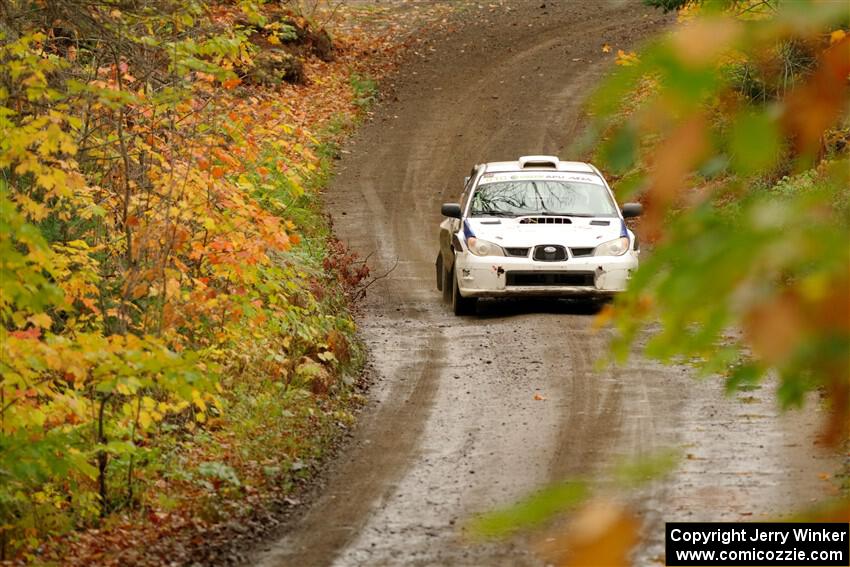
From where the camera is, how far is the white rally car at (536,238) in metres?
14.7

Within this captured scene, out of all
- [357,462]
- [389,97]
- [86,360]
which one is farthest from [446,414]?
[389,97]

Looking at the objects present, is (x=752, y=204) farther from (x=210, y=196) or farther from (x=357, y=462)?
(x=210, y=196)

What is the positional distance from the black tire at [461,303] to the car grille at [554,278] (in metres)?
0.84

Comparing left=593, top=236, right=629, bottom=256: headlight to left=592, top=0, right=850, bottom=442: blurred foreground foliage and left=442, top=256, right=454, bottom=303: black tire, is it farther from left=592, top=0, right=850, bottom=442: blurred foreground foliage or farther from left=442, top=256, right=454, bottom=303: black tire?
left=592, top=0, right=850, bottom=442: blurred foreground foliage

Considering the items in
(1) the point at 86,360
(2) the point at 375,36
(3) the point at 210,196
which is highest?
(2) the point at 375,36

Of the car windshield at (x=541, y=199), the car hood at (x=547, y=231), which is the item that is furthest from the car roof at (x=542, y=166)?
the car hood at (x=547, y=231)

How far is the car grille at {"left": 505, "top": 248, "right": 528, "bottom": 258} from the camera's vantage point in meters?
14.7

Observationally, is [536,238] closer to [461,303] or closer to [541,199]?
[541,199]

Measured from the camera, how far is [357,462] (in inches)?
389

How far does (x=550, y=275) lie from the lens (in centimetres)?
1468

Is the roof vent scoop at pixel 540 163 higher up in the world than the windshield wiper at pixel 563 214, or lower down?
higher up

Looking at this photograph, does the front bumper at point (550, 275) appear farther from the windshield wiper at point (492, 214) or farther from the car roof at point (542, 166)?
the car roof at point (542, 166)

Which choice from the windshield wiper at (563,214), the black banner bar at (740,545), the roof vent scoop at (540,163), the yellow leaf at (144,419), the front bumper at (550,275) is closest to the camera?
the black banner bar at (740,545)

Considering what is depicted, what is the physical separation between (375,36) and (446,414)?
26.5 m
